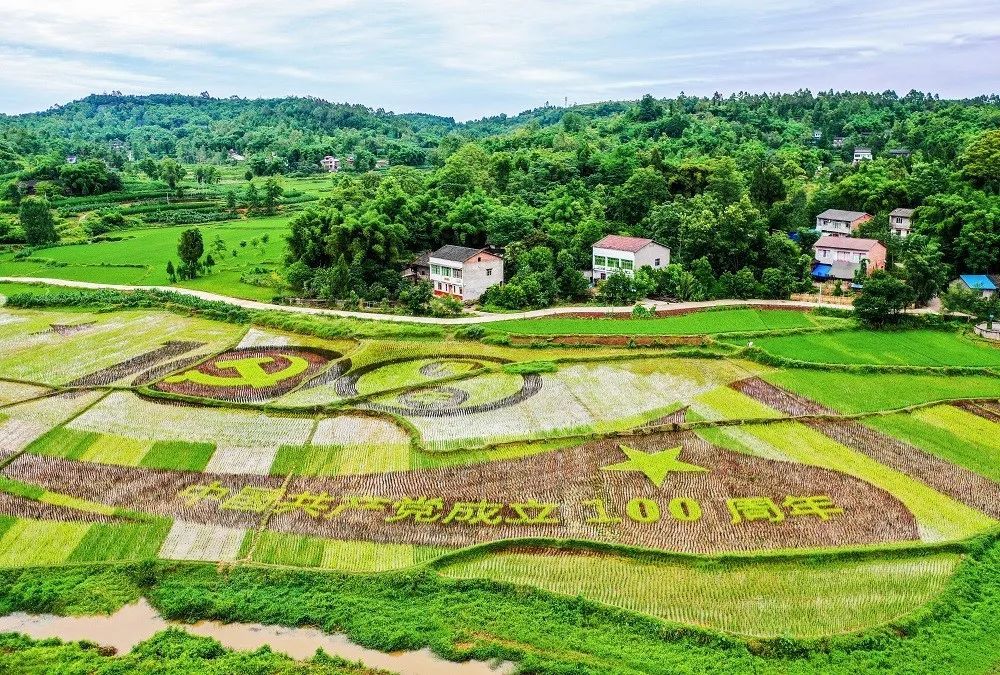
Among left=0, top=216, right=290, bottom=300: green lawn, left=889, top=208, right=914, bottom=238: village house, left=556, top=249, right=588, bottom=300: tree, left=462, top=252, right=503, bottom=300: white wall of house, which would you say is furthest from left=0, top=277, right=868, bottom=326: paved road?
left=889, top=208, right=914, bottom=238: village house

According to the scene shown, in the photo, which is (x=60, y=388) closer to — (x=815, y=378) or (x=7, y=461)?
(x=7, y=461)

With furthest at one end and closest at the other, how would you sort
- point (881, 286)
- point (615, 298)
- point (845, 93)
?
point (845, 93), point (615, 298), point (881, 286)

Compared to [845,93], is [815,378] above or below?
below

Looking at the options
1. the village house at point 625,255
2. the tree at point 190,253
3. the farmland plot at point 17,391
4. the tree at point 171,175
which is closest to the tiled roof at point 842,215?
the village house at point 625,255

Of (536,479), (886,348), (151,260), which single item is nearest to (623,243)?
(886,348)

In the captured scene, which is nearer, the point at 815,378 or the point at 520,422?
the point at 520,422

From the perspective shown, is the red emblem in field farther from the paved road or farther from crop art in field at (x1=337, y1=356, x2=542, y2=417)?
the paved road

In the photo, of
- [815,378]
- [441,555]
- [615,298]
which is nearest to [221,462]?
[441,555]

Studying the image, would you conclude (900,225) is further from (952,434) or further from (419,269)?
(419,269)
